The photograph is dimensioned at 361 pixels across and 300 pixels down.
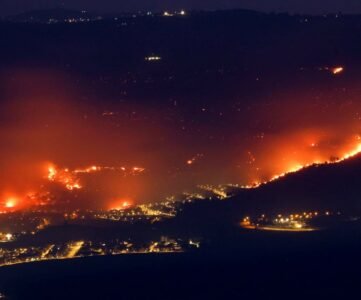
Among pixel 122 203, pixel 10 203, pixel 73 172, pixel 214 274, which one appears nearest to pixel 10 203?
pixel 10 203

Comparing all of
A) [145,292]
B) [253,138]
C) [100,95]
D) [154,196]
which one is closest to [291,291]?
[145,292]

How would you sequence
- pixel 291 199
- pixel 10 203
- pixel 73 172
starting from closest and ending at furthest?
pixel 291 199
pixel 10 203
pixel 73 172

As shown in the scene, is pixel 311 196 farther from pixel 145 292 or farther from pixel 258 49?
pixel 258 49

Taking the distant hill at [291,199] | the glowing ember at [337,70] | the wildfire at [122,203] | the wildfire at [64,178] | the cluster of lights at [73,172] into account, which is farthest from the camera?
the glowing ember at [337,70]

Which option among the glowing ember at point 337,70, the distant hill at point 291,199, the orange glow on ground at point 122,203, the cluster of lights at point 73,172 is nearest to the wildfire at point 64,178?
the cluster of lights at point 73,172

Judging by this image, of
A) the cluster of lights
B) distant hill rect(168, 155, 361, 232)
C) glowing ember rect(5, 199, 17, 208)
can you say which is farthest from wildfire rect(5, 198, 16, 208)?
distant hill rect(168, 155, 361, 232)

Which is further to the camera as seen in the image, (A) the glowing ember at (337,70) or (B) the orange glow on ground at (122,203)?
(A) the glowing ember at (337,70)

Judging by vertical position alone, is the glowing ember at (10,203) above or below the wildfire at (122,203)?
above

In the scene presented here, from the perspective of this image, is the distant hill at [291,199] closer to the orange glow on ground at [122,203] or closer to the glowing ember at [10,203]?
the orange glow on ground at [122,203]

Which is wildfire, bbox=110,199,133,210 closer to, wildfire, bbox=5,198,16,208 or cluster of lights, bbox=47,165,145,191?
wildfire, bbox=5,198,16,208

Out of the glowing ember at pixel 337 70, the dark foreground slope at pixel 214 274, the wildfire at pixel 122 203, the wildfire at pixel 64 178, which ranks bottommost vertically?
the dark foreground slope at pixel 214 274

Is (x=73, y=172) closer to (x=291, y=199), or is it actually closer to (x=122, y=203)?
(x=122, y=203)
